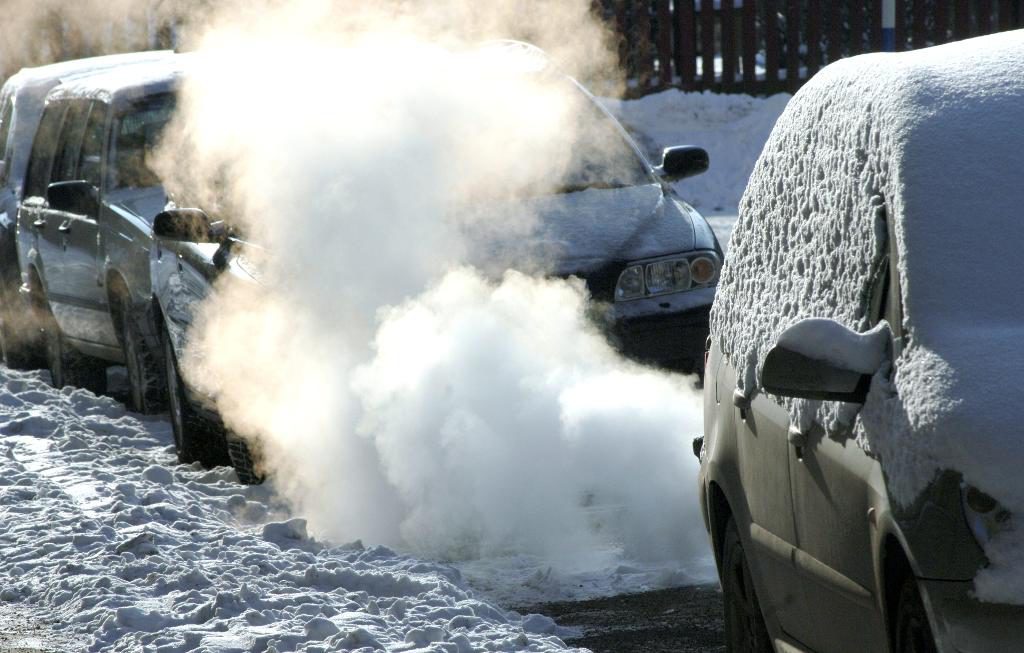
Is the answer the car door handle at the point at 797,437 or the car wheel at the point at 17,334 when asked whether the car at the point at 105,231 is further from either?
the car door handle at the point at 797,437

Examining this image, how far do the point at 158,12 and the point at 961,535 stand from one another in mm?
17065

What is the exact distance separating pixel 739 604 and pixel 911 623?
1.40m

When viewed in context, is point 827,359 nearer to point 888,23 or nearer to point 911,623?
point 911,623

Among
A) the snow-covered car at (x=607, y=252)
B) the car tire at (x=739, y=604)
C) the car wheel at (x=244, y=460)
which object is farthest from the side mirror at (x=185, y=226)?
the car tire at (x=739, y=604)

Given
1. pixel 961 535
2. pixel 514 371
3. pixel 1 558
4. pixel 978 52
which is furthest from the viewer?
pixel 514 371

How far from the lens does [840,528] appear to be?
4.10m

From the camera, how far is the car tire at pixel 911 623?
12.3ft

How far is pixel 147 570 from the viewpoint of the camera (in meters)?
6.86

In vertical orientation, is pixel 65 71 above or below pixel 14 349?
above

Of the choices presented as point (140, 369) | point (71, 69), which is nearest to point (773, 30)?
point (71, 69)

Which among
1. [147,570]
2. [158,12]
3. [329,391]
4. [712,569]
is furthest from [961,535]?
[158,12]

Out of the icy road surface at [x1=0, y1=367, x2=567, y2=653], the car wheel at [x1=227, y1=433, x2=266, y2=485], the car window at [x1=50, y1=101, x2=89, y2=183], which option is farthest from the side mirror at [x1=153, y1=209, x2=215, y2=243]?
the car window at [x1=50, y1=101, x2=89, y2=183]

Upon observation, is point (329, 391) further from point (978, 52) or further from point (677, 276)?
point (978, 52)

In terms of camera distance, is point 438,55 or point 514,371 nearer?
point 514,371
